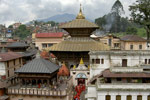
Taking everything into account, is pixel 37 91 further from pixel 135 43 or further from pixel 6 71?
pixel 135 43

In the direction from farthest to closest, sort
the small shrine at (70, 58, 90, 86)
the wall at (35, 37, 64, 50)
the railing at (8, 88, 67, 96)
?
the wall at (35, 37, 64, 50) → the small shrine at (70, 58, 90, 86) → the railing at (8, 88, 67, 96)

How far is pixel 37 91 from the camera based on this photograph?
1083 inches

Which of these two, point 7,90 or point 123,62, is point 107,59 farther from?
point 7,90

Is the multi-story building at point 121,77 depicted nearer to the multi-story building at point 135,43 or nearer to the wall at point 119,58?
the wall at point 119,58

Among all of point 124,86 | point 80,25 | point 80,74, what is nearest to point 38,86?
point 80,74

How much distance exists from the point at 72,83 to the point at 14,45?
16043 millimetres

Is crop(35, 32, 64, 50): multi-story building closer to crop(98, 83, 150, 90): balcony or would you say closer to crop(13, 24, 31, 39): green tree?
crop(98, 83, 150, 90): balcony

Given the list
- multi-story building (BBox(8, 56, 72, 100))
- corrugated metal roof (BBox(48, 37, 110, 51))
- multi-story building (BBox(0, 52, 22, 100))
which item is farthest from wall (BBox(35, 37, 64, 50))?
multi-story building (BBox(8, 56, 72, 100))

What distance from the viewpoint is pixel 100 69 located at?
102 feet

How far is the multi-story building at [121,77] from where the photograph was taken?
23.8m

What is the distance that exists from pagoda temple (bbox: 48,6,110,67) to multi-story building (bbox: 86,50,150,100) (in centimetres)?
625

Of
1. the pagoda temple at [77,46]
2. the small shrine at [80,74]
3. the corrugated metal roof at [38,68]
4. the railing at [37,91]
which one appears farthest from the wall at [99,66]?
the railing at [37,91]

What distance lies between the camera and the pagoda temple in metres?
37.3

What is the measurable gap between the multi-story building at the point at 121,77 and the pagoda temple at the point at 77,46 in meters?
6.25
